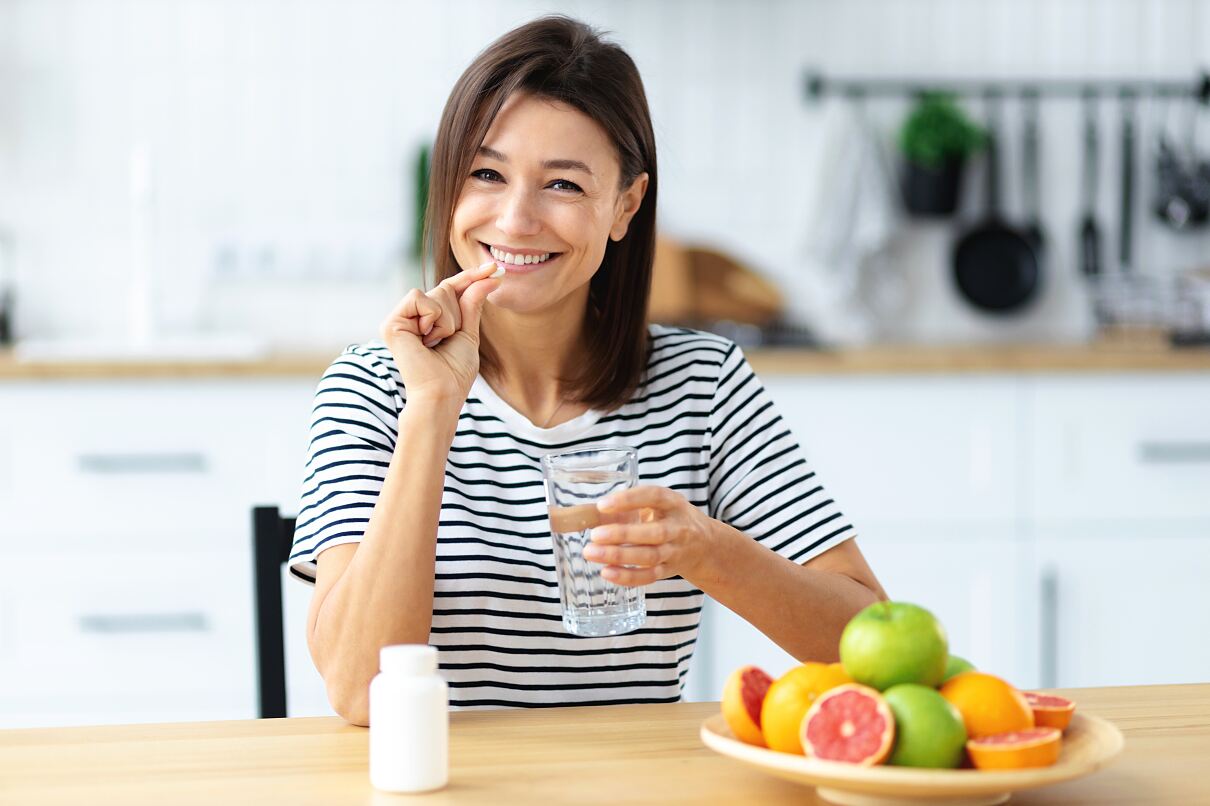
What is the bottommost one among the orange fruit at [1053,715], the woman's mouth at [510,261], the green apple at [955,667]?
the orange fruit at [1053,715]

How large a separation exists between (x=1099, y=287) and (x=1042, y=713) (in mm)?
2539

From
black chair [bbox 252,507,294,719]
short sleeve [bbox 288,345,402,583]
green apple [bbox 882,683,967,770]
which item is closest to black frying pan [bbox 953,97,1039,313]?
short sleeve [bbox 288,345,402,583]

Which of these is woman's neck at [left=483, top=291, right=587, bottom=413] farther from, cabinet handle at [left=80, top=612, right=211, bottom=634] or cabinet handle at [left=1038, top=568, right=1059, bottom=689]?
cabinet handle at [left=1038, top=568, right=1059, bottom=689]

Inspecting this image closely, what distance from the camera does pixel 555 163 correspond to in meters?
1.48

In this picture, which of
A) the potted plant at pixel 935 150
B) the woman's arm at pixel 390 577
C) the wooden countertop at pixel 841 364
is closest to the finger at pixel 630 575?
the woman's arm at pixel 390 577

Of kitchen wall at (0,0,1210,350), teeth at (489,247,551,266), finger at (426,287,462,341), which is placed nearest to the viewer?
finger at (426,287,462,341)

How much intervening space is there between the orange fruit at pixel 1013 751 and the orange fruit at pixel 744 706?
0.15 m

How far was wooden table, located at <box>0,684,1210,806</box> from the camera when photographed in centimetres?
98

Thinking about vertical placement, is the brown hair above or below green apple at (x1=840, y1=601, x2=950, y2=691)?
above

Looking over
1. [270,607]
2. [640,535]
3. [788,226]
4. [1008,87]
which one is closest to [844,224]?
[788,226]

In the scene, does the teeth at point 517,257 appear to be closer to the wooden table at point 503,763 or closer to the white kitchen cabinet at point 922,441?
the wooden table at point 503,763

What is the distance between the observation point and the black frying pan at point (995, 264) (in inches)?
131

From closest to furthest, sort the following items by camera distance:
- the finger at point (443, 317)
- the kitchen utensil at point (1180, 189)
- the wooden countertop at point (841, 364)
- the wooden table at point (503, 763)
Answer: the wooden table at point (503, 763), the finger at point (443, 317), the wooden countertop at point (841, 364), the kitchen utensil at point (1180, 189)

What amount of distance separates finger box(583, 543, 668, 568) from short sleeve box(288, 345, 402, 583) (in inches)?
12.5
